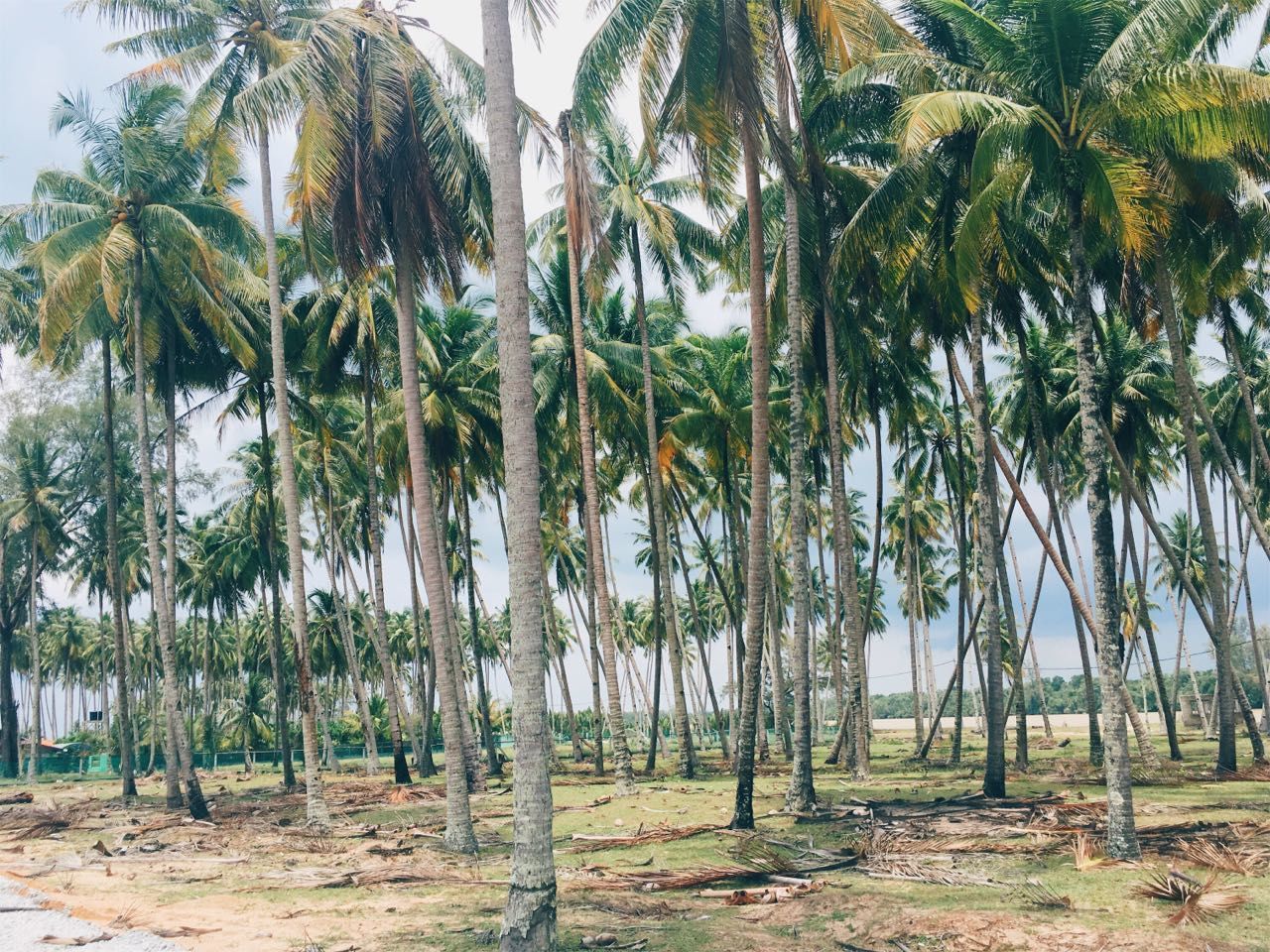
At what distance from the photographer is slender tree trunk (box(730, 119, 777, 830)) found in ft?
46.4

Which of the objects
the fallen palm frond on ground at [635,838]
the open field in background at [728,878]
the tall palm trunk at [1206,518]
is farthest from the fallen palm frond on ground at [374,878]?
the tall palm trunk at [1206,518]

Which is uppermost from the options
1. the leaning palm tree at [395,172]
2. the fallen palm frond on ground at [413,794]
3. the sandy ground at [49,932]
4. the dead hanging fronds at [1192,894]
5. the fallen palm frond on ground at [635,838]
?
the leaning palm tree at [395,172]

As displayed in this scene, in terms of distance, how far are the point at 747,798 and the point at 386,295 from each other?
17.8 metres

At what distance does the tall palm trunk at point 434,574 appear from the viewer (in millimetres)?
13922

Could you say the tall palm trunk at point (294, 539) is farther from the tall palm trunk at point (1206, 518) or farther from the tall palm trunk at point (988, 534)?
the tall palm trunk at point (1206, 518)

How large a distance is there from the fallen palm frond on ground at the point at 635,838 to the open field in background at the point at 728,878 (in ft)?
0.19

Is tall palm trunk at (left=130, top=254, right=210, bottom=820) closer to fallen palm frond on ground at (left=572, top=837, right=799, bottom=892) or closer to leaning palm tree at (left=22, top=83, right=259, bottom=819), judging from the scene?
leaning palm tree at (left=22, top=83, right=259, bottom=819)

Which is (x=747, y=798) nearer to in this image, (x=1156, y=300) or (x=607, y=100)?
(x=607, y=100)

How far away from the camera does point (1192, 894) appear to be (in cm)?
838

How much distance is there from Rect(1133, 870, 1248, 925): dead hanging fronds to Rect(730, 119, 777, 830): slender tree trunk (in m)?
5.90

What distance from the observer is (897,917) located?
8.60 meters

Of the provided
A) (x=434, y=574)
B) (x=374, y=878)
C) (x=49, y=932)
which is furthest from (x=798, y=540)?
(x=49, y=932)

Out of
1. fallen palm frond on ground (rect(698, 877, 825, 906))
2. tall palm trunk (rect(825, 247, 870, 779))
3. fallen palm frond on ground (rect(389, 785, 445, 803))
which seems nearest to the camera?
fallen palm frond on ground (rect(698, 877, 825, 906))

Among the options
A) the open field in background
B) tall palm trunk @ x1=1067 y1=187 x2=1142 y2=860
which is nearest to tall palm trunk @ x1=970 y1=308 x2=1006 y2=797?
the open field in background
